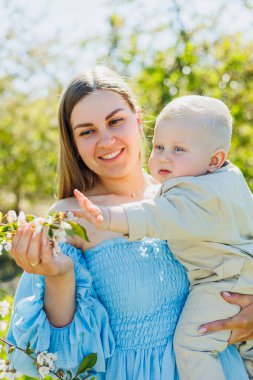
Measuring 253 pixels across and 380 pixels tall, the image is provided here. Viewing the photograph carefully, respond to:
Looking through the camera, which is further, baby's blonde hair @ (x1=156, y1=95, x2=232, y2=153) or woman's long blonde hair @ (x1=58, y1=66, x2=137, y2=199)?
woman's long blonde hair @ (x1=58, y1=66, x2=137, y2=199)

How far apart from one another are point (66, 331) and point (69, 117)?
2.93 feet

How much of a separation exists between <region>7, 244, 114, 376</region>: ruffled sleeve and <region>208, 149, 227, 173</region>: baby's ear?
2.02 ft

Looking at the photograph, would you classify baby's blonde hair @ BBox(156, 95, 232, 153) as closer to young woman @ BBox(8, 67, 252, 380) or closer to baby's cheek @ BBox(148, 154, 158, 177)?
baby's cheek @ BBox(148, 154, 158, 177)

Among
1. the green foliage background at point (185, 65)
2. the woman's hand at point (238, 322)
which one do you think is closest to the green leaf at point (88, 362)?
the woman's hand at point (238, 322)

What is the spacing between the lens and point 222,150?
7.68ft

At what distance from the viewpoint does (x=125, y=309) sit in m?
2.41

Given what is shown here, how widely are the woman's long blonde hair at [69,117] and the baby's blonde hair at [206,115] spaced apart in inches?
15.7

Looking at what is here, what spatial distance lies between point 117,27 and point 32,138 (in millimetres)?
3309

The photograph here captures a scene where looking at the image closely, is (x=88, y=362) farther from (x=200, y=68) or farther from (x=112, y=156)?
(x=200, y=68)

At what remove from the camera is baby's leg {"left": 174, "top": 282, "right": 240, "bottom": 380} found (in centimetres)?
226

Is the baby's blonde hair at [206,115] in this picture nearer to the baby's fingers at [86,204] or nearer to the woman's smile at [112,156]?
the woman's smile at [112,156]

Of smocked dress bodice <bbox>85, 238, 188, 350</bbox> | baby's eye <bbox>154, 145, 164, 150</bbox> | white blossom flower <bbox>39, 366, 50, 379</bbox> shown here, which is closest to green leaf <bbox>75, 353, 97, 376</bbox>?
white blossom flower <bbox>39, 366, 50, 379</bbox>

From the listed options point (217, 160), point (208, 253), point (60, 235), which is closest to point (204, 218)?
point (208, 253)

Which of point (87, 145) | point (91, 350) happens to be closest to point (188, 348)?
point (91, 350)
